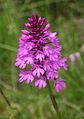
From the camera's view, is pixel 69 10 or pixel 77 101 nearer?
pixel 77 101

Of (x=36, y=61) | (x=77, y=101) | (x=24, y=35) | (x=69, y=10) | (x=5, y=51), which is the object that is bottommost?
(x=77, y=101)

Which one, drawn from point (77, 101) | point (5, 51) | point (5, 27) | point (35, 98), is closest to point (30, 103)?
point (35, 98)

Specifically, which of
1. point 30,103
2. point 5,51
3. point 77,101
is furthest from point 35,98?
point 5,51

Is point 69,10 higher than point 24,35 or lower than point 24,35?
higher

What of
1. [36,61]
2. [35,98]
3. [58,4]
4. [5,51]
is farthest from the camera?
[58,4]

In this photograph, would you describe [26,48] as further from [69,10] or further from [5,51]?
[69,10]

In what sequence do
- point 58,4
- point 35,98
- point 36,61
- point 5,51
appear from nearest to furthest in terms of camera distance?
point 36,61, point 35,98, point 5,51, point 58,4

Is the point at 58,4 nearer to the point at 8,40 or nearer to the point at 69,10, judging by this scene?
the point at 69,10
